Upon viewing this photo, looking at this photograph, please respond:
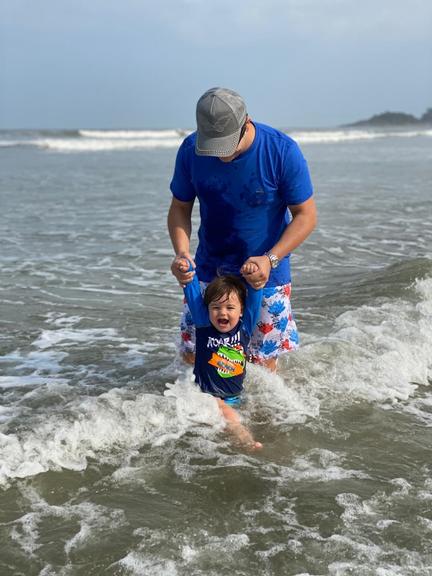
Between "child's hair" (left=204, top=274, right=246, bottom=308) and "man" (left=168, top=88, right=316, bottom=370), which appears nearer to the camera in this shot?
"man" (left=168, top=88, right=316, bottom=370)

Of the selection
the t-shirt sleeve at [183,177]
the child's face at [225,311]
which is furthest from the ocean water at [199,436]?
the t-shirt sleeve at [183,177]

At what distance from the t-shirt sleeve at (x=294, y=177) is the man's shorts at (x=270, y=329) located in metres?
0.63

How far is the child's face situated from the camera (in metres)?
3.94

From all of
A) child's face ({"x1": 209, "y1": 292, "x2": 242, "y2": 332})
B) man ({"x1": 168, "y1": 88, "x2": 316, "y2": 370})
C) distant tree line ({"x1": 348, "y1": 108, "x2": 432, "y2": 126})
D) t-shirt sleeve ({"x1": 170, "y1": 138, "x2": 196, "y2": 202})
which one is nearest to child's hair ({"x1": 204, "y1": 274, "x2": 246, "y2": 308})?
child's face ({"x1": 209, "y1": 292, "x2": 242, "y2": 332})

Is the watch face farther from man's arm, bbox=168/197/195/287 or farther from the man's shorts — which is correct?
man's arm, bbox=168/197/195/287

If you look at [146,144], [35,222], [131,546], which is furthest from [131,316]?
[146,144]

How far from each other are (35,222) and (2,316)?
612 centimetres

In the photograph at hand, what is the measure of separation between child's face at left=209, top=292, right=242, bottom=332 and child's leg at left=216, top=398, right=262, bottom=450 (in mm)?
509

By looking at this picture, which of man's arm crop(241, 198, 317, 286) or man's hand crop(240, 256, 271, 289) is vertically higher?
man's arm crop(241, 198, 317, 286)

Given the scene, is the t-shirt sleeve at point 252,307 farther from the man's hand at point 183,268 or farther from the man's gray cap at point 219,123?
the man's gray cap at point 219,123

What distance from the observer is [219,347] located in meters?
4.09

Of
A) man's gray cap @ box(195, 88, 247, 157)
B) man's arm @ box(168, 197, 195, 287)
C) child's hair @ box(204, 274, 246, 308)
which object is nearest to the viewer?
man's gray cap @ box(195, 88, 247, 157)

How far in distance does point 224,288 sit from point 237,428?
85 cm

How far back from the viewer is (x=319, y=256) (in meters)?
9.78
